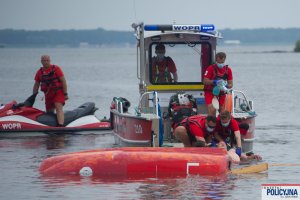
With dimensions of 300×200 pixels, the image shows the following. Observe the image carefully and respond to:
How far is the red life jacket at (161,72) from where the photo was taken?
23087 millimetres

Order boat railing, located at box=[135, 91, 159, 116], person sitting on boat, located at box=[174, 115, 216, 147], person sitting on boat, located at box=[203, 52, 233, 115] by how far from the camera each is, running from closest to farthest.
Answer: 1. person sitting on boat, located at box=[174, 115, 216, 147]
2. boat railing, located at box=[135, 91, 159, 116]
3. person sitting on boat, located at box=[203, 52, 233, 115]

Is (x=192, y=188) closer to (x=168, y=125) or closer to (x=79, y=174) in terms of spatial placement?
(x=79, y=174)

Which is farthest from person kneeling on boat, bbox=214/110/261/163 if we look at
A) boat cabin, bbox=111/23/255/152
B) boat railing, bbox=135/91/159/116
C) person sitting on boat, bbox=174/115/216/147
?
boat cabin, bbox=111/23/255/152

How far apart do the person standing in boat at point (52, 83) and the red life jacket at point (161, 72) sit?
10.1 feet

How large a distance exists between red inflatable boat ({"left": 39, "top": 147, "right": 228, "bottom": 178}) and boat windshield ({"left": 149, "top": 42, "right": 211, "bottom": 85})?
4606 millimetres

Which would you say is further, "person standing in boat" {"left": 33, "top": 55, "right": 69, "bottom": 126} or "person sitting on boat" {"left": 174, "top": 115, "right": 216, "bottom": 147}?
"person standing in boat" {"left": 33, "top": 55, "right": 69, "bottom": 126}

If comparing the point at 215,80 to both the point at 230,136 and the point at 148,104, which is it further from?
the point at 230,136

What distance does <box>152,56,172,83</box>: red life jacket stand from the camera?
2309 cm

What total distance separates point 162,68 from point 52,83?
3387 mm

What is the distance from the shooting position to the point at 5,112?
26.1m

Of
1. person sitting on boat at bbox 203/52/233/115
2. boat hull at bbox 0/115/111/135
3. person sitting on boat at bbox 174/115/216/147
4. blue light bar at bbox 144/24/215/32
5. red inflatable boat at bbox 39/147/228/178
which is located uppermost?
blue light bar at bbox 144/24/215/32

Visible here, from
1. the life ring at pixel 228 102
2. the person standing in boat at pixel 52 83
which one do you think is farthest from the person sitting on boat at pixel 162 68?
the person standing in boat at pixel 52 83

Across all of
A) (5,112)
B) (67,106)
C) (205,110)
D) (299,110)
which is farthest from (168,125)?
(67,106)

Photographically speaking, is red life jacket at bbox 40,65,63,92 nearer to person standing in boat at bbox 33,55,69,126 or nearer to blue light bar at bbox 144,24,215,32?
person standing in boat at bbox 33,55,69,126
